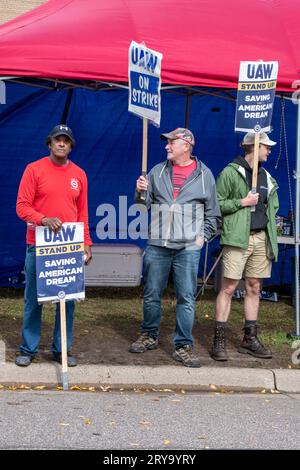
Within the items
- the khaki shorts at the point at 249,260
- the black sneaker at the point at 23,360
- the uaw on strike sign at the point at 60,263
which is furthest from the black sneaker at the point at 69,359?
the khaki shorts at the point at 249,260

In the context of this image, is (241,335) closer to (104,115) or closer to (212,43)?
(212,43)

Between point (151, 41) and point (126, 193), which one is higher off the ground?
point (151, 41)

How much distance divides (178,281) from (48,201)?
133cm

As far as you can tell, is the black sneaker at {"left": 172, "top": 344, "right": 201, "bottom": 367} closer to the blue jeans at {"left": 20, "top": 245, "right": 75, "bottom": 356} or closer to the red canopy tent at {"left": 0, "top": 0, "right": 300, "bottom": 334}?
the blue jeans at {"left": 20, "top": 245, "right": 75, "bottom": 356}

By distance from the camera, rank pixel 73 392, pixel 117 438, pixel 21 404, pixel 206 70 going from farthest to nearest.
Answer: pixel 206 70
pixel 73 392
pixel 21 404
pixel 117 438

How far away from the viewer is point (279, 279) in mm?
11461

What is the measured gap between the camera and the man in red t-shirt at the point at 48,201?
259 inches

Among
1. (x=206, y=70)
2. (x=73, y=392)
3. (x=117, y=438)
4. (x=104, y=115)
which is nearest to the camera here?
(x=117, y=438)

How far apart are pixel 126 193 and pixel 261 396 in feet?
15.8

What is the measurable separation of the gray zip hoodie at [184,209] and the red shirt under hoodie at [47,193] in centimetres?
63

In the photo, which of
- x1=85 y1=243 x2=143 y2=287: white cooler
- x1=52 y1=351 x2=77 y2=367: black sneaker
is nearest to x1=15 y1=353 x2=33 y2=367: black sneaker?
x1=52 y1=351 x2=77 y2=367: black sneaker

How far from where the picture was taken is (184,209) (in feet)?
23.0

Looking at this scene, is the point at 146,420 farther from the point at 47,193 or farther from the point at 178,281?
the point at 47,193

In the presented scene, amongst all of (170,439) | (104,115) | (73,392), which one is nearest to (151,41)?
(104,115)
